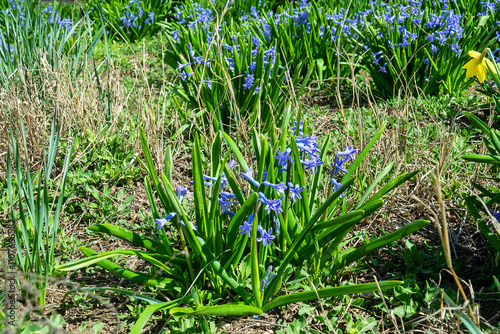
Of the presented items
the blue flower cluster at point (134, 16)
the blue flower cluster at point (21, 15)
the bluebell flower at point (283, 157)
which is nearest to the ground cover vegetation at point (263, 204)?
the bluebell flower at point (283, 157)

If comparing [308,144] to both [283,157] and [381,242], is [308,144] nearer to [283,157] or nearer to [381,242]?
[283,157]

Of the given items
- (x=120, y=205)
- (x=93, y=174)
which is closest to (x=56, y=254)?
(x=120, y=205)

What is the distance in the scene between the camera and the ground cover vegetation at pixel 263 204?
1535 millimetres

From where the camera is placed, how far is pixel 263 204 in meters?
1.60

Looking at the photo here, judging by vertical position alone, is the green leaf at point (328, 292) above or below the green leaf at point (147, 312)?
above

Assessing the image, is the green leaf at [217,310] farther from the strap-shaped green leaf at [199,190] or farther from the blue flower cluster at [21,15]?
the blue flower cluster at [21,15]

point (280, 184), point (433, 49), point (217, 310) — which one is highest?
point (433, 49)

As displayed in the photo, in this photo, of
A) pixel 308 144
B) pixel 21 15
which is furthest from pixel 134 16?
pixel 308 144

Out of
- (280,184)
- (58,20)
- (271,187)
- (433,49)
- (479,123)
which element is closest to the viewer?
(280,184)

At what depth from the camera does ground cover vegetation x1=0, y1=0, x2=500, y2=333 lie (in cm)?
154

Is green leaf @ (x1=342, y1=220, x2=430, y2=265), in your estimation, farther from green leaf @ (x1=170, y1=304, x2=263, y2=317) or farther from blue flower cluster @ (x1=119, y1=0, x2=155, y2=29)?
blue flower cluster @ (x1=119, y1=0, x2=155, y2=29)

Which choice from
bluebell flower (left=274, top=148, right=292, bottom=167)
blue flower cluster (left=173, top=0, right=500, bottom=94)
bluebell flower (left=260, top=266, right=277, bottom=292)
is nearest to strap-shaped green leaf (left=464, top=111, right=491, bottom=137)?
bluebell flower (left=274, top=148, right=292, bottom=167)

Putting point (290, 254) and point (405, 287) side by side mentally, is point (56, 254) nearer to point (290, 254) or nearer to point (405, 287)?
point (290, 254)

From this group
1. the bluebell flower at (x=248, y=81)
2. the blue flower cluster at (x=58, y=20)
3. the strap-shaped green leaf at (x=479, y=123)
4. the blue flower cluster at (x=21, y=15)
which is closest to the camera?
the strap-shaped green leaf at (x=479, y=123)
